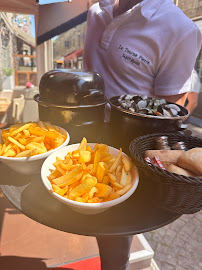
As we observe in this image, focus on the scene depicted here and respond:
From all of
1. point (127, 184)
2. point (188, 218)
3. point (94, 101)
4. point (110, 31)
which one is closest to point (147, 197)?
point (127, 184)

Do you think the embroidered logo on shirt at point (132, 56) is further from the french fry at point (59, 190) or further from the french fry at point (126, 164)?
the french fry at point (59, 190)

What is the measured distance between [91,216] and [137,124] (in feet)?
1.47

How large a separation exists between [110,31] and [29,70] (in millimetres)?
6400

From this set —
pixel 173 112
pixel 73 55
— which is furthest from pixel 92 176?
pixel 73 55

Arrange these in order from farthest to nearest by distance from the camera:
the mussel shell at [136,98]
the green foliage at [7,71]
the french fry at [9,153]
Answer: the green foliage at [7,71] → the mussel shell at [136,98] → the french fry at [9,153]

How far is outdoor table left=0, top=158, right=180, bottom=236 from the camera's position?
2.25 ft

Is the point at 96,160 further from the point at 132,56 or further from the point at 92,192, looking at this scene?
the point at 132,56

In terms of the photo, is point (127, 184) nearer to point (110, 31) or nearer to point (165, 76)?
point (165, 76)

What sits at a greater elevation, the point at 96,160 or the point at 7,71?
the point at 96,160

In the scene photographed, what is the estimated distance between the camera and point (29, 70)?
7172 millimetres

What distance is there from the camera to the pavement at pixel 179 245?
2.25 metres

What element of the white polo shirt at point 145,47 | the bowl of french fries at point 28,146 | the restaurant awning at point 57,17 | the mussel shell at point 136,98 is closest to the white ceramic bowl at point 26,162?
the bowl of french fries at point 28,146

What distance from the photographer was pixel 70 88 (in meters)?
1.01

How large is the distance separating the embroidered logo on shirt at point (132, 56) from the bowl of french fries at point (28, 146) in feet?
2.34
